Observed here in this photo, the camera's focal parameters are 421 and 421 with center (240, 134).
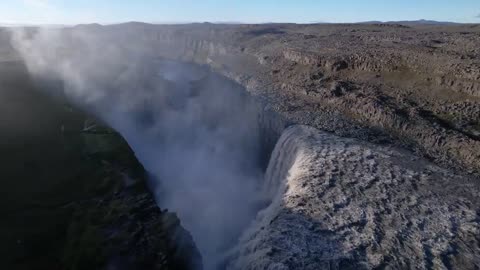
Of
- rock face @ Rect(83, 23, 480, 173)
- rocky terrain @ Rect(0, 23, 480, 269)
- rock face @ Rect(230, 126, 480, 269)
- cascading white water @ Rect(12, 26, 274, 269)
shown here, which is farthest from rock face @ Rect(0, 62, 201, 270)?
rock face @ Rect(83, 23, 480, 173)

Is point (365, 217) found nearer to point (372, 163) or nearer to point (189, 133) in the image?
point (372, 163)

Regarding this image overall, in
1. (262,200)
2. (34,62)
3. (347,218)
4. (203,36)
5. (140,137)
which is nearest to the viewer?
(347,218)

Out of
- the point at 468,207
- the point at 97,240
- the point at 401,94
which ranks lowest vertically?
the point at 97,240

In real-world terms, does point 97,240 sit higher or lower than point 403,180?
lower

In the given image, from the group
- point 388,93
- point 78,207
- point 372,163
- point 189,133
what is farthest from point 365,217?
point 189,133

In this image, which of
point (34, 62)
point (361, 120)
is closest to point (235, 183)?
point (361, 120)

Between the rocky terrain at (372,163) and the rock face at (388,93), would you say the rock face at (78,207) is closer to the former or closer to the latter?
the rocky terrain at (372,163)

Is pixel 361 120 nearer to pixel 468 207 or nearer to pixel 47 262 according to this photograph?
pixel 468 207
